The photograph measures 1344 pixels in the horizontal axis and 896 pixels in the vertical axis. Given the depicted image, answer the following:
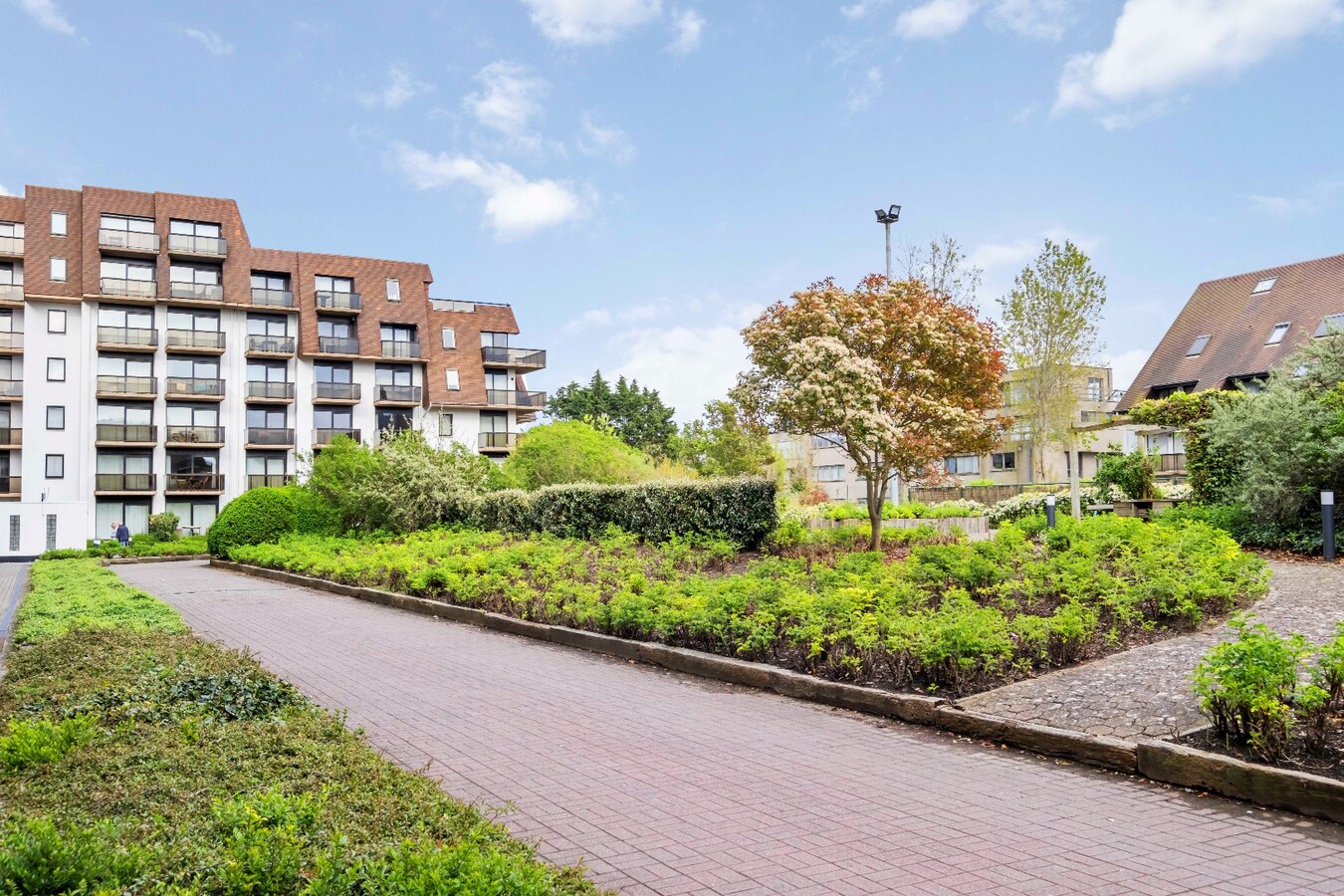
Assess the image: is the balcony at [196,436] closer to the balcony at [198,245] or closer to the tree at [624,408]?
the balcony at [198,245]

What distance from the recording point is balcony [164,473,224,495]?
5094cm

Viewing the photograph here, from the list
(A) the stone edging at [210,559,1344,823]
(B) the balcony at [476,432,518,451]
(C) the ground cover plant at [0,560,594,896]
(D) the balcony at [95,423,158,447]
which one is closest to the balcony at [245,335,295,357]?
(D) the balcony at [95,423,158,447]

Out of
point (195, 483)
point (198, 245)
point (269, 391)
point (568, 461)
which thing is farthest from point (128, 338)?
point (568, 461)

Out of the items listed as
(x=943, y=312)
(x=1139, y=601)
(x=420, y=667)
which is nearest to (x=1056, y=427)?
(x=943, y=312)

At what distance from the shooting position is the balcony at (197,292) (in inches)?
2030

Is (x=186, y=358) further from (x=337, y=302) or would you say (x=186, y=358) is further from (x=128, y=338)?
(x=337, y=302)

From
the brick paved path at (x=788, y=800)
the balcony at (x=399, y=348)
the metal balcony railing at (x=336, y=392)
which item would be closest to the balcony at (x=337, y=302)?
the balcony at (x=399, y=348)

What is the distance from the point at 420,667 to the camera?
10.5 metres

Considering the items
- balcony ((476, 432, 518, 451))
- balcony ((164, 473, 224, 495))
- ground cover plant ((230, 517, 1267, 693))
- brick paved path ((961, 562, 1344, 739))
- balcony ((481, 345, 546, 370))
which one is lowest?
brick paved path ((961, 562, 1344, 739))

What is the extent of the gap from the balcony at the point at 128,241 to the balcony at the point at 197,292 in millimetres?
2062

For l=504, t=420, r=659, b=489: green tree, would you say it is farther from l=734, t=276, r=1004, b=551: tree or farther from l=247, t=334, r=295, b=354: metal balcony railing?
l=247, t=334, r=295, b=354: metal balcony railing

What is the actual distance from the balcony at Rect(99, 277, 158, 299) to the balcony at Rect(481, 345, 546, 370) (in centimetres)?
1756

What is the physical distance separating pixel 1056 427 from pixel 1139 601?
28.6 metres

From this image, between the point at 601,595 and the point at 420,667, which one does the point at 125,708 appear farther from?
the point at 601,595
